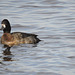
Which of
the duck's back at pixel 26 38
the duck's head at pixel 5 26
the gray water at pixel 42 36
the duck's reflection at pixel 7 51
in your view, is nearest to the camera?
the gray water at pixel 42 36

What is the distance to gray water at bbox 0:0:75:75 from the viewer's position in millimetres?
11039

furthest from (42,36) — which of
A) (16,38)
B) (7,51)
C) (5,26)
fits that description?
(7,51)

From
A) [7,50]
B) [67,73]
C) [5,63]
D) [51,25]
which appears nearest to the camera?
[67,73]

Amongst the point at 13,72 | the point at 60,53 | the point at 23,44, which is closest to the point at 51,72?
the point at 13,72

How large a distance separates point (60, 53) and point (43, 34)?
10.1ft

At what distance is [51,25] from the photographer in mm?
16766

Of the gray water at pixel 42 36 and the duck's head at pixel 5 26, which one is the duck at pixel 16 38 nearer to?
the duck's head at pixel 5 26

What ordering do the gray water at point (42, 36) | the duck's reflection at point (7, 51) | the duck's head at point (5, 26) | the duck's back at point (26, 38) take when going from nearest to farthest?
1. the gray water at point (42, 36)
2. the duck's reflection at point (7, 51)
3. the duck's back at point (26, 38)
4. the duck's head at point (5, 26)

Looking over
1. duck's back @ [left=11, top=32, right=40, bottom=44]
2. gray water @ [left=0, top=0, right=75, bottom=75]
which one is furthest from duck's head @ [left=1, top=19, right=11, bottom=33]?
gray water @ [left=0, top=0, right=75, bottom=75]

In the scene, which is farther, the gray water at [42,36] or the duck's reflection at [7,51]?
the duck's reflection at [7,51]

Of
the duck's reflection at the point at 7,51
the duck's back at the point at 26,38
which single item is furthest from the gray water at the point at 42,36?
the duck's back at the point at 26,38

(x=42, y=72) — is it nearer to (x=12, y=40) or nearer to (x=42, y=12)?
(x=12, y=40)

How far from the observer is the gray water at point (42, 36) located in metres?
11.0

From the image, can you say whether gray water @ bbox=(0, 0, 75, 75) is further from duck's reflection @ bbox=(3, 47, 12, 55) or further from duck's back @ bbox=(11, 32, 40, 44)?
duck's back @ bbox=(11, 32, 40, 44)
